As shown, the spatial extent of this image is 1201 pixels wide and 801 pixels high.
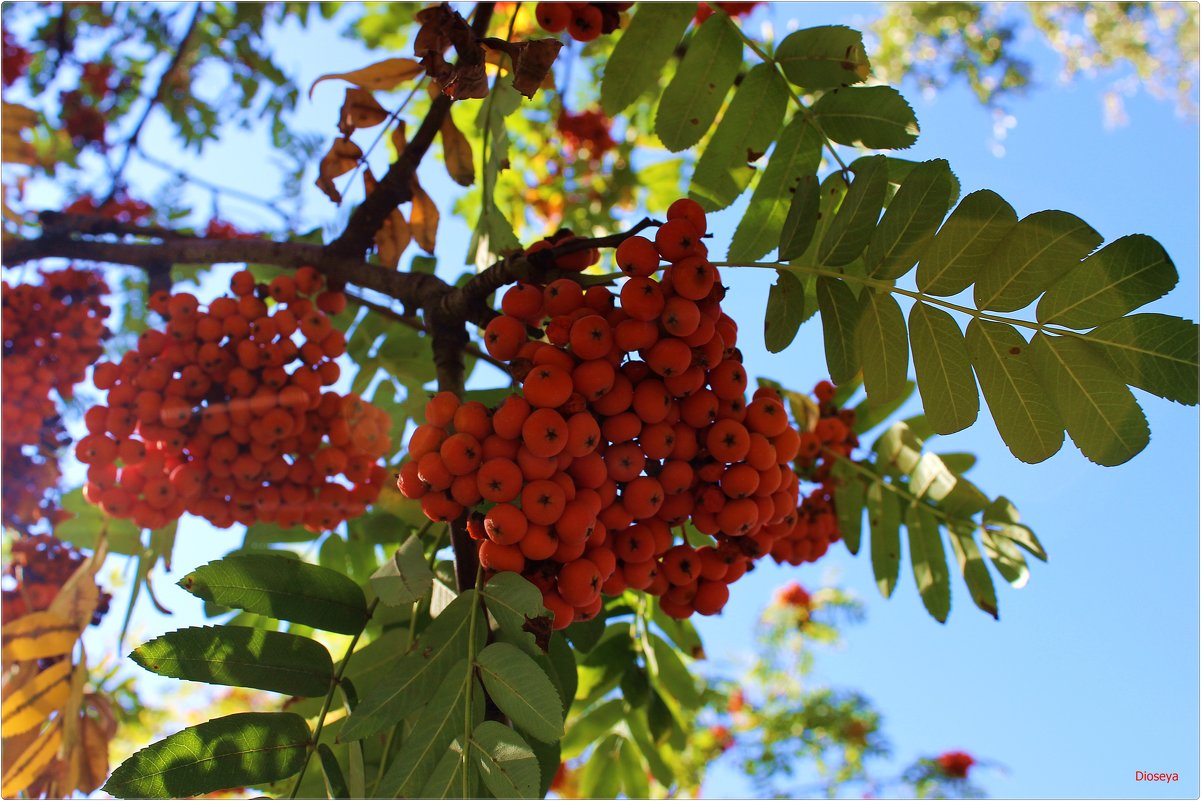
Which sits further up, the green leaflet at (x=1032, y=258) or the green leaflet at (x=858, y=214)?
the green leaflet at (x=858, y=214)

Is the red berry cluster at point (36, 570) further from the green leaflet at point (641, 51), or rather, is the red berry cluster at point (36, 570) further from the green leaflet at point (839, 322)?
the green leaflet at point (839, 322)

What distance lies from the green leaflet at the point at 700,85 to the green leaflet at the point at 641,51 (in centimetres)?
7

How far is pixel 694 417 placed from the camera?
1.79 meters

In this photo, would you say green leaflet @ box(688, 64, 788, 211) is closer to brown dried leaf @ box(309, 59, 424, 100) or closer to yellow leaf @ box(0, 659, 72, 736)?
brown dried leaf @ box(309, 59, 424, 100)

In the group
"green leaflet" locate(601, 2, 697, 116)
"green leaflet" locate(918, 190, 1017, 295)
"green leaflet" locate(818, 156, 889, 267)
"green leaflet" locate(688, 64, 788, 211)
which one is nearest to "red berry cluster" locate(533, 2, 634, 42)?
"green leaflet" locate(601, 2, 697, 116)

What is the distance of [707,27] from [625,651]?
188 centimetres

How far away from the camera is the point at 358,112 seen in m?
2.48

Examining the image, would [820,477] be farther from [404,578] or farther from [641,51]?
[404,578]

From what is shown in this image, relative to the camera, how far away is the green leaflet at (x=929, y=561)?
250cm

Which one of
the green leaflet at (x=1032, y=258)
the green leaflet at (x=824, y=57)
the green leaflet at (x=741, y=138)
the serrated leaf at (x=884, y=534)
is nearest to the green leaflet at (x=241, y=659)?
the green leaflet at (x=741, y=138)

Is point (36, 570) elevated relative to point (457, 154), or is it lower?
lower

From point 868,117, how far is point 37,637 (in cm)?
287

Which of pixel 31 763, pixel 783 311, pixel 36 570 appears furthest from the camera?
pixel 36 570

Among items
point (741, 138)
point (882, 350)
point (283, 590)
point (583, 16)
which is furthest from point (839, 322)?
point (283, 590)
